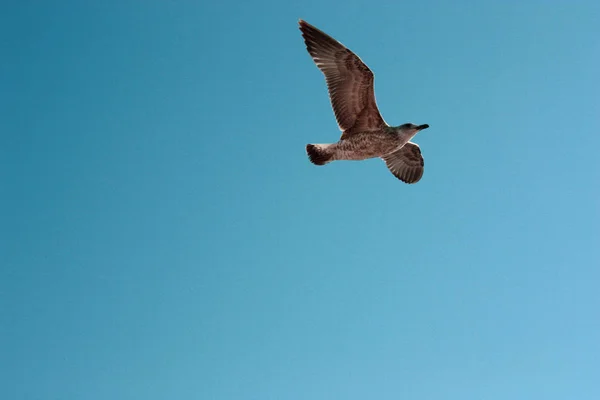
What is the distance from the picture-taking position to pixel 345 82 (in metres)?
16.9

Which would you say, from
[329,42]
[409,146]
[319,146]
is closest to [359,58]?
[329,42]

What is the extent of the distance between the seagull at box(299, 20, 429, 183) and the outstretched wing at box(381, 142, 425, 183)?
2.24 meters

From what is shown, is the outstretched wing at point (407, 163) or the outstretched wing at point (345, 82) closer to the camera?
the outstretched wing at point (345, 82)

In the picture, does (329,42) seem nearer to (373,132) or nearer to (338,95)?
(338,95)

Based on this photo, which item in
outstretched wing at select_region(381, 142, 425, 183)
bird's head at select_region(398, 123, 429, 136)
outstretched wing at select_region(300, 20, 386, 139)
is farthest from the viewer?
outstretched wing at select_region(381, 142, 425, 183)

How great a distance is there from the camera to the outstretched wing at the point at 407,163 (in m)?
19.5

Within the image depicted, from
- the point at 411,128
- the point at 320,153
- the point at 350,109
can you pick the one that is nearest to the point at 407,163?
the point at 411,128

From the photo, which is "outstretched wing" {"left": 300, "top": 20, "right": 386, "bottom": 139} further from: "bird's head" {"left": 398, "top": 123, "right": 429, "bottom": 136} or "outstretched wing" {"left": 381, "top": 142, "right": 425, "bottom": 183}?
"outstretched wing" {"left": 381, "top": 142, "right": 425, "bottom": 183}

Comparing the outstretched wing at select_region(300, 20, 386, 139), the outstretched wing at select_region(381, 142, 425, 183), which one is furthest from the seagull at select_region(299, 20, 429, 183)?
the outstretched wing at select_region(381, 142, 425, 183)

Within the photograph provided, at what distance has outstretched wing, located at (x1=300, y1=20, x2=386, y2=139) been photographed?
16656mm

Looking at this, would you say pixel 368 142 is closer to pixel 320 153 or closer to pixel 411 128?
pixel 411 128

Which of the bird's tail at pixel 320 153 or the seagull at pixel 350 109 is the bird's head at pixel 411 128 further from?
the bird's tail at pixel 320 153

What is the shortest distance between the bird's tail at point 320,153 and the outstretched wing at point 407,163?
319 centimetres

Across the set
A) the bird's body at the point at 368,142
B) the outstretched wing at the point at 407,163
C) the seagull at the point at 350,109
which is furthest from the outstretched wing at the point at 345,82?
the outstretched wing at the point at 407,163
